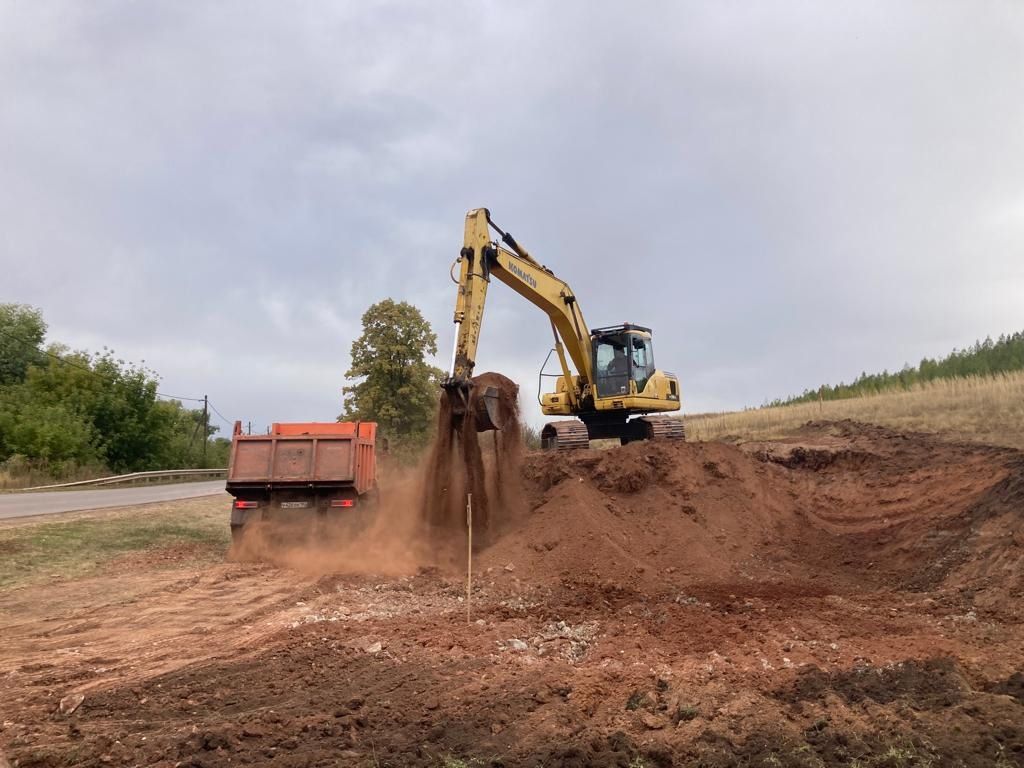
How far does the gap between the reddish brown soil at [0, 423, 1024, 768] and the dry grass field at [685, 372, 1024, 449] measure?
714 centimetres

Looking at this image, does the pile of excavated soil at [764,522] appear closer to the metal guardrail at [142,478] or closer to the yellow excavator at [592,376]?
the yellow excavator at [592,376]

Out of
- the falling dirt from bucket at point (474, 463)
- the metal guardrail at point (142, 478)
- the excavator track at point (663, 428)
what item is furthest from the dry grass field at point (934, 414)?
the metal guardrail at point (142, 478)

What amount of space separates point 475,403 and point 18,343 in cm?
4232

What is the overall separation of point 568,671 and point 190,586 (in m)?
5.68

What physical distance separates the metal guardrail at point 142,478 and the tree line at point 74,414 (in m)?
1.80

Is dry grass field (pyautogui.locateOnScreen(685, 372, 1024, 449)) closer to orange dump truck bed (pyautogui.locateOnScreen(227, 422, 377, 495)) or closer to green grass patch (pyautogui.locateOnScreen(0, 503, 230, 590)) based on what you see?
orange dump truck bed (pyautogui.locateOnScreen(227, 422, 377, 495))

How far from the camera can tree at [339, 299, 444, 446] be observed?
3372 cm

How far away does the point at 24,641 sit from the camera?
6.54 meters

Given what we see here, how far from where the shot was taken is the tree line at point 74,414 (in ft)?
104

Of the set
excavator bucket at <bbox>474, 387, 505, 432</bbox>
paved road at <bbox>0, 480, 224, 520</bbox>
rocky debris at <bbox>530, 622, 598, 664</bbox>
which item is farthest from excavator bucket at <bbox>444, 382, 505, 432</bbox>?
paved road at <bbox>0, 480, 224, 520</bbox>

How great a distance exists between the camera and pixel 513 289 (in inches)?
574

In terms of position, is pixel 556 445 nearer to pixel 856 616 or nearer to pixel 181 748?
pixel 856 616

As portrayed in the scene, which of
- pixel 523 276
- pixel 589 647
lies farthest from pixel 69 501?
pixel 589 647

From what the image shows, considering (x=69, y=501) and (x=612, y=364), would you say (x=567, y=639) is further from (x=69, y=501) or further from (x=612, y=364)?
(x=69, y=501)
